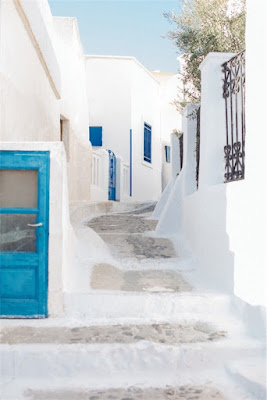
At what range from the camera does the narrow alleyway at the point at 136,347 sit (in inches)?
134

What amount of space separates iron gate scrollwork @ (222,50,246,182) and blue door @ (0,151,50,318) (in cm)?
229

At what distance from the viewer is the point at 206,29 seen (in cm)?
756

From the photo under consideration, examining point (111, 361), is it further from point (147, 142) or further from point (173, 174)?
point (147, 142)

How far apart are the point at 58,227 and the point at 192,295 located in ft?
5.51

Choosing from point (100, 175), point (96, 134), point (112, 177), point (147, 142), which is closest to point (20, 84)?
point (100, 175)

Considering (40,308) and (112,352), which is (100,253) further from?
(112,352)

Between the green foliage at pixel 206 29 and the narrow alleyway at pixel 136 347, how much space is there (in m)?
4.41

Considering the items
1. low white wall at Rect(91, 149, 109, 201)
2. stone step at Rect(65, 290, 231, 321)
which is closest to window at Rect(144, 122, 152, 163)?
low white wall at Rect(91, 149, 109, 201)

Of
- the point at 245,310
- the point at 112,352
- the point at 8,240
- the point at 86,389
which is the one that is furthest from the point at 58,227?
the point at 245,310

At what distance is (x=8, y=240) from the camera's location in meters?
4.69

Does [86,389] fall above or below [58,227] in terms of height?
below

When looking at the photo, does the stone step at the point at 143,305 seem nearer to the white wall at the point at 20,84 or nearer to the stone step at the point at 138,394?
the stone step at the point at 138,394

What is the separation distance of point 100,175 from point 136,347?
9.16 meters

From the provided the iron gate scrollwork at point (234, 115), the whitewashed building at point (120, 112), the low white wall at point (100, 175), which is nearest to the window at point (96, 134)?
the whitewashed building at point (120, 112)
